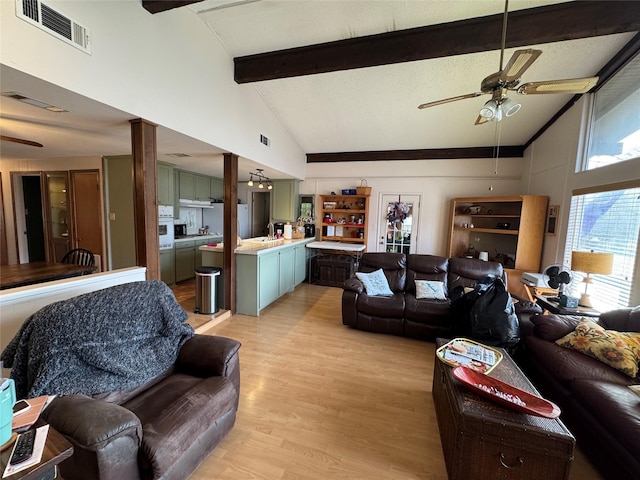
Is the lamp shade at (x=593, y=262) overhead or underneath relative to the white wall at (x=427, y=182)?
underneath

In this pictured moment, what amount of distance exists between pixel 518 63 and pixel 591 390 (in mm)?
2182

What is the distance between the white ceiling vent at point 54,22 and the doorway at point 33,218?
464 cm

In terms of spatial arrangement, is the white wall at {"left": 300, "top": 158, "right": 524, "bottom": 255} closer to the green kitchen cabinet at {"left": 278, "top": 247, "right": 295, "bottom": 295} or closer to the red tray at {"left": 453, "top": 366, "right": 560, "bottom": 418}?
the green kitchen cabinet at {"left": 278, "top": 247, "right": 295, "bottom": 295}

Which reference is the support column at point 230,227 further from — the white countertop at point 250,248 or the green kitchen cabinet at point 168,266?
the green kitchen cabinet at point 168,266

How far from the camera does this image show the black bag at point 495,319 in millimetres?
2451

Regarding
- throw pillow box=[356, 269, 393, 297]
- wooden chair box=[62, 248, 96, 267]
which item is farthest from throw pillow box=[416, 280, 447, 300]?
wooden chair box=[62, 248, 96, 267]

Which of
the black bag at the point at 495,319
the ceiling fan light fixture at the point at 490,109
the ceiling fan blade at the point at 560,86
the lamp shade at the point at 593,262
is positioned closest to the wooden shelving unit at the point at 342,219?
the black bag at the point at 495,319

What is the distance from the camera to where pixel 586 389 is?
1.70 metres

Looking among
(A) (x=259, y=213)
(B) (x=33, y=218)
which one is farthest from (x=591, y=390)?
(B) (x=33, y=218)

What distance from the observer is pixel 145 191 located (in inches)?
93.8

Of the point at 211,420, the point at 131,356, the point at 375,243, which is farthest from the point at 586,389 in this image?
the point at 375,243

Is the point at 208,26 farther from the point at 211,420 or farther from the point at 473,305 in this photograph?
the point at 473,305

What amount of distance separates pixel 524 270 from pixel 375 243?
8.96ft

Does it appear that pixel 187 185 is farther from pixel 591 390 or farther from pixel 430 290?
pixel 591 390
